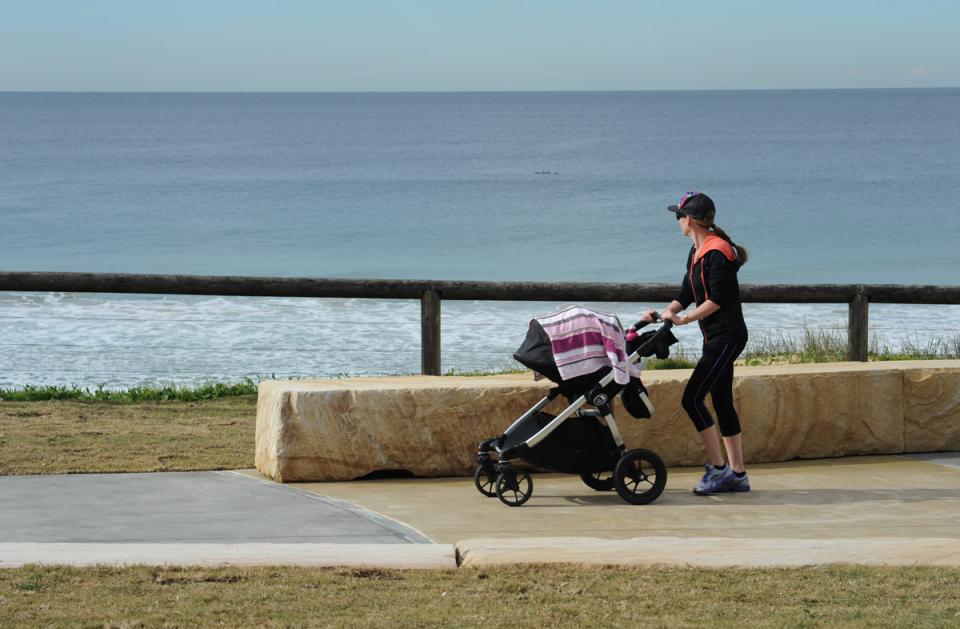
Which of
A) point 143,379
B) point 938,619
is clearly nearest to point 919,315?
point 143,379

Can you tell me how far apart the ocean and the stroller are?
7.77m

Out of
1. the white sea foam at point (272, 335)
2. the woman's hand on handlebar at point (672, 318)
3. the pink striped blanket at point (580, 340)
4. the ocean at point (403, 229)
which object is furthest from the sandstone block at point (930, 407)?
the ocean at point (403, 229)

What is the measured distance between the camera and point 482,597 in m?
4.76

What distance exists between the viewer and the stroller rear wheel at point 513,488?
267 inches

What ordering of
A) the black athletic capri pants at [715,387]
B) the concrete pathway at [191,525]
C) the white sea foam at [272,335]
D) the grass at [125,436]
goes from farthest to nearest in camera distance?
the white sea foam at [272,335] → the grass at [125,436] → the black athletic capri pants at [715,387] → the concrete pathway at [191,525]

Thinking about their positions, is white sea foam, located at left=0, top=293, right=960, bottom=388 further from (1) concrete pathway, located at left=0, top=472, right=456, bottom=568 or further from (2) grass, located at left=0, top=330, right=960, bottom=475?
(1) concrete pathway, located at left=0, top=472, right=456, bottom=568

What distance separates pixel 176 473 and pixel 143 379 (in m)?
9.65

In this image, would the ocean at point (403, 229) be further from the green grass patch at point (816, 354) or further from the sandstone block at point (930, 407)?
the sandstone block at point (930, 407)

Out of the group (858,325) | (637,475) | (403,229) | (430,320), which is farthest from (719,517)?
(403,229)

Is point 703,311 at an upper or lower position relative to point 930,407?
upper

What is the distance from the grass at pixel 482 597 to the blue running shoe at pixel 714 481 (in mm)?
2022

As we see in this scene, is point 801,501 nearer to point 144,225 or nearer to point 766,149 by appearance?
point 144,225

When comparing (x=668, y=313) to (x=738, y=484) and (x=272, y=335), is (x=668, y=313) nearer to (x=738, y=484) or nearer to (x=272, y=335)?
(x=738, y=484)

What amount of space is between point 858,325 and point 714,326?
303cm
